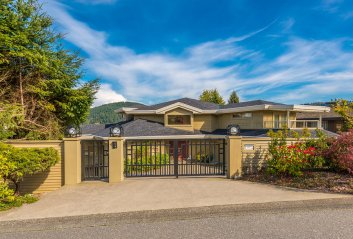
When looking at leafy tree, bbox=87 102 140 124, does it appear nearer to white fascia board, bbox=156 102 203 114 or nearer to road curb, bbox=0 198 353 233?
white fascia board, bbox=156 102 203 114

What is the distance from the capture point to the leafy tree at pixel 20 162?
4.99 m

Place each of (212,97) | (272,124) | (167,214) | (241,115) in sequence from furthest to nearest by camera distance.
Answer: (212,97)
(241,115)
(272,124)
(167,214)

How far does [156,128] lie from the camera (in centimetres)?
1738

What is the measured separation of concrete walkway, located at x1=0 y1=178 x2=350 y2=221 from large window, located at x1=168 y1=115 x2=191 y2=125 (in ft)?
40.7

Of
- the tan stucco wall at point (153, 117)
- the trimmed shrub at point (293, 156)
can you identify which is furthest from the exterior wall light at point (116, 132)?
the tan stucco wall at point (153, 117)

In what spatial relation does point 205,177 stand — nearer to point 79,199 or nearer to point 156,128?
point 79,199

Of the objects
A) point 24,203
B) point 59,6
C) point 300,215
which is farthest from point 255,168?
point 59,6

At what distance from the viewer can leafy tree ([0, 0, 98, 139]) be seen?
8328 mm

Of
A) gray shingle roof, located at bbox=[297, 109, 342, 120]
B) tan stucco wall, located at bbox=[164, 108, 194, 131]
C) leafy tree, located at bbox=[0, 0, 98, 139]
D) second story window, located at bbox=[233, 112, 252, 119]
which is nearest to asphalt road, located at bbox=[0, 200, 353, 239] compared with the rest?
leafy tree, located at bbox=[0, 0, 98, 139]

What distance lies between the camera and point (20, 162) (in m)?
5.46

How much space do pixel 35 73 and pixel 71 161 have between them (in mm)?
5251

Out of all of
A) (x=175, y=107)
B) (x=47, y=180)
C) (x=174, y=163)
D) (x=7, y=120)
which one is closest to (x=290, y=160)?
(x=174, y=163)

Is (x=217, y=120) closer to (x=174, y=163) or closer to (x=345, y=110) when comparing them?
(x=345, y=110)

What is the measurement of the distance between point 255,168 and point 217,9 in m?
9.38
